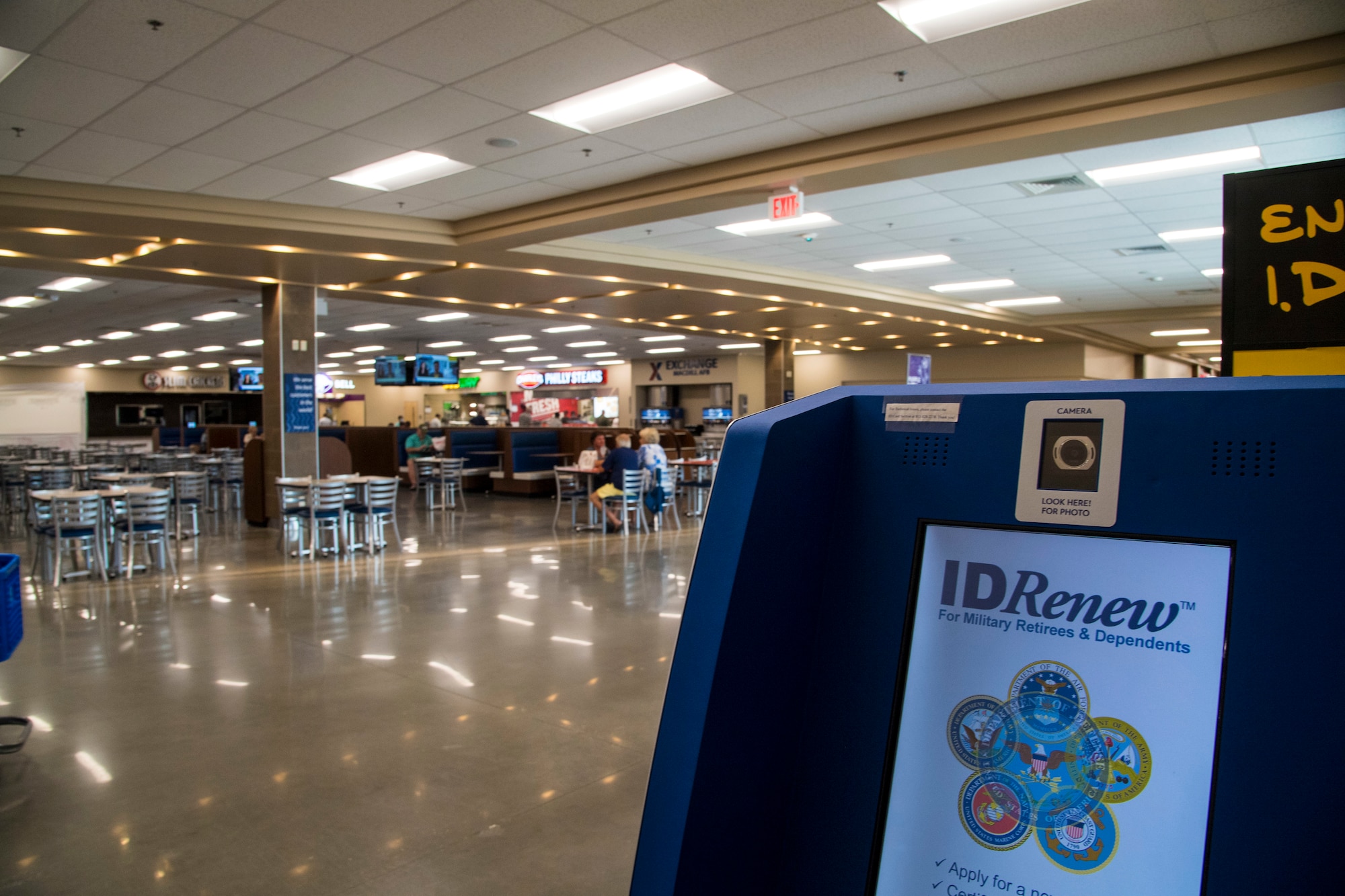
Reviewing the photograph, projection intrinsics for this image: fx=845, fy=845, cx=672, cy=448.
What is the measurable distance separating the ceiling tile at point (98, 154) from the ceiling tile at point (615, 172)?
2653 mm

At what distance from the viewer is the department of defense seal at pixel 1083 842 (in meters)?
0.77

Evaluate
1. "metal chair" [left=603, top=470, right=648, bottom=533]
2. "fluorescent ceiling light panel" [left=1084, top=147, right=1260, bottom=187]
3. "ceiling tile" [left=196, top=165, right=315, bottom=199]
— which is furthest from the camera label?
"metal chair" [left=603, top=470, right=648, bottom=533]

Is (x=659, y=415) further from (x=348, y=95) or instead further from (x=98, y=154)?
(x=348, y=95)

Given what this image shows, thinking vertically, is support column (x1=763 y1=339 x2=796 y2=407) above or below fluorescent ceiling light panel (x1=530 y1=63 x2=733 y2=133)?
below

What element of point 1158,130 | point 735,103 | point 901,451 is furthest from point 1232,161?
point 901,451

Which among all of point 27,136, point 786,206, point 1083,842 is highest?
point 27,136

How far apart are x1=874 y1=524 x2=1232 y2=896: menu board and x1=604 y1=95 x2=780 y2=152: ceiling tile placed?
4.32 meters

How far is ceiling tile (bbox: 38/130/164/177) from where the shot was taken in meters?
5.21

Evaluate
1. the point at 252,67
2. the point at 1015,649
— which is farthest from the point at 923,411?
the point at 252,67

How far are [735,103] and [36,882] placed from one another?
449 centimetres

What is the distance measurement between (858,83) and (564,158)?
2.13 meters

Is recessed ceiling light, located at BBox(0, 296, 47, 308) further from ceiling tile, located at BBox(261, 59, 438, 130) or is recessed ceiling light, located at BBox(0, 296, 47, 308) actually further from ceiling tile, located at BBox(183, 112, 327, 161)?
ceiling tile, located at BBox(261, 59, 438, 130)

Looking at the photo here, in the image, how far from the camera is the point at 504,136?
17.2 feet

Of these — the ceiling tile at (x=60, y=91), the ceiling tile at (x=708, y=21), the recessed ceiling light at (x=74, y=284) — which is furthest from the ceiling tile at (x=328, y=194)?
the recessed ceiling light at (x=74, y=284)
